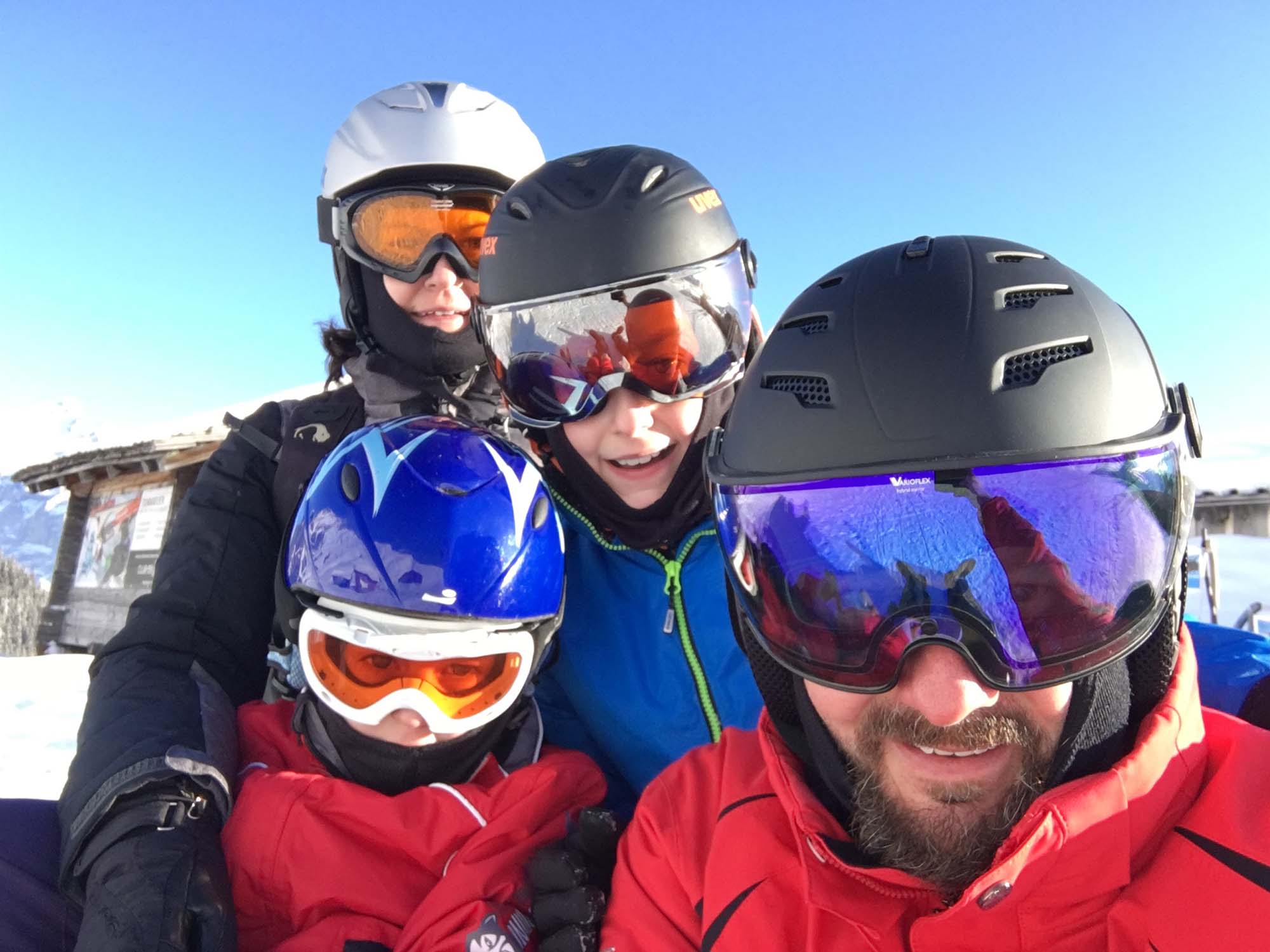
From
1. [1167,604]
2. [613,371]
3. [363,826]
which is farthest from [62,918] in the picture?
[1167,604]

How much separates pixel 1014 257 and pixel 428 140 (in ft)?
7.46

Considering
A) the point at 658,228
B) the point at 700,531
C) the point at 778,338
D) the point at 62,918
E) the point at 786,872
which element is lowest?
the point at 62,918

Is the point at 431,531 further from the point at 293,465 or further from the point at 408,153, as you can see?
the point at 408,153

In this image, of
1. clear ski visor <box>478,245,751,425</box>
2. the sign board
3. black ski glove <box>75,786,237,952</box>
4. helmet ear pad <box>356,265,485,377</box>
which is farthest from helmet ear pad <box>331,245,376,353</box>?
the sign board

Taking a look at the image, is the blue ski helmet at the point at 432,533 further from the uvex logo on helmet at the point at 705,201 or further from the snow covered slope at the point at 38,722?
the snow covered slope at the point at 38,722

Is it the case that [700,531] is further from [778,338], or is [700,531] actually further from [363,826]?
[363,826]

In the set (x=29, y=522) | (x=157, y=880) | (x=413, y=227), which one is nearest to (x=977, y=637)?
(x=157, y=880)

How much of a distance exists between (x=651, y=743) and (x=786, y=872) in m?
0.81

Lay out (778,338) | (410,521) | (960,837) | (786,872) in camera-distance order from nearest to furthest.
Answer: (960,837), (786,872), (778,338), (410,521)

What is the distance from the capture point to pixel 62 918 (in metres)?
1.97

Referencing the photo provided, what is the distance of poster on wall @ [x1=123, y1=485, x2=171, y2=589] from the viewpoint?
46.1 ft

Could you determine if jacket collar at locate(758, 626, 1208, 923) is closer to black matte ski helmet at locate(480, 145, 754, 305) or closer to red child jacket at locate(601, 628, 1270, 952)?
red child jacket at locate(601, 628, 1270, 952)

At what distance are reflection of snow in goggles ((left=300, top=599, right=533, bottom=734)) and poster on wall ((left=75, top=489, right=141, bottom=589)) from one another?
1466cm

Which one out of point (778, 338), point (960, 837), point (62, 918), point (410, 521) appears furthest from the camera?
point (410, 521)
